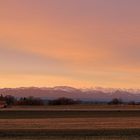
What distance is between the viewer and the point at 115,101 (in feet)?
393

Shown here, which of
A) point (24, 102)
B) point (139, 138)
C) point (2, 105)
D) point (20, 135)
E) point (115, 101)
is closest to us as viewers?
point (139, 138)

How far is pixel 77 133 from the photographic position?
33875mm

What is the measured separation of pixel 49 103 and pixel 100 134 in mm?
79081

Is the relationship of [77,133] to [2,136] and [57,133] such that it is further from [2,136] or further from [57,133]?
[2,136]

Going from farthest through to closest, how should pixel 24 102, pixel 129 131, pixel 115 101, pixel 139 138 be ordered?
1. pixel 115 101
2. pixel 24 102
3. pixel 129 131
4. pixel 139 138

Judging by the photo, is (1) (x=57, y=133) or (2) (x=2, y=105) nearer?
(1) (x=57, y=133)

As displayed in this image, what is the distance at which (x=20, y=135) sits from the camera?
3259 cm

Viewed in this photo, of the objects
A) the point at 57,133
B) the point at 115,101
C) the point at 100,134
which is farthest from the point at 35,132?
the point at 115,101

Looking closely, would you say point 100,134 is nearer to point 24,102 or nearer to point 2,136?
point 2,136

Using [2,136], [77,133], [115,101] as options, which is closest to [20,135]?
[2,136]

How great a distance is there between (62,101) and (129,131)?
264ft

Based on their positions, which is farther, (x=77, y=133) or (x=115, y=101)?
(x=115, y=101)

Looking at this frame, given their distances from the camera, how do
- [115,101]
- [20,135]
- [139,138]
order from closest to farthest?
[139,138] < [20,135] < [115,101]

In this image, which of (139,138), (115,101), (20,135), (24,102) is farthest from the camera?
(115,101)
